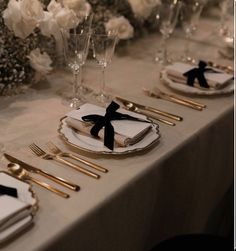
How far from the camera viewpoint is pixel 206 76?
4.83ft

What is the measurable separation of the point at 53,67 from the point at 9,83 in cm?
26

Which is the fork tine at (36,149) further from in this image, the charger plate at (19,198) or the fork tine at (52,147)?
the charger plate at (19,198)

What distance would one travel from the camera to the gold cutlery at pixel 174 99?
138 centimetres

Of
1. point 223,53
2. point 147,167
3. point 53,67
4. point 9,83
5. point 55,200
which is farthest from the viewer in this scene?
point 223,53

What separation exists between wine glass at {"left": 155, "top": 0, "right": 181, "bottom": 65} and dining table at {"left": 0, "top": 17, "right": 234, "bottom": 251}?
0.06m

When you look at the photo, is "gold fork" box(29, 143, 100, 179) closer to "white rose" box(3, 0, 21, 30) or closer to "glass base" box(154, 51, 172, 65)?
"white rose" box(3, 0, 21, 30)

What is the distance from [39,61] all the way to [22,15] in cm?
17

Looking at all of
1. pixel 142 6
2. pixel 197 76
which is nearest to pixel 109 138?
pixel 197 76

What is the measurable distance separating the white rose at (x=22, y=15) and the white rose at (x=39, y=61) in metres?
0.10

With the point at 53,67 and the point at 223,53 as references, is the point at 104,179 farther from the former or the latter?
the point at 223,53

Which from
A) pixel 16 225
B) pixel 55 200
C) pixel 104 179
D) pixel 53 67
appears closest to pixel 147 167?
pixel 104 179

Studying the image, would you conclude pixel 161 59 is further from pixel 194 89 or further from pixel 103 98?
pixel 103 98

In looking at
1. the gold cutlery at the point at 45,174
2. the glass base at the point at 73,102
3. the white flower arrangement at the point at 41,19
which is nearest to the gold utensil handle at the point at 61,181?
the gold cutlery at the point at 45,174

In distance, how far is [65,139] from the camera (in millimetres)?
1080
